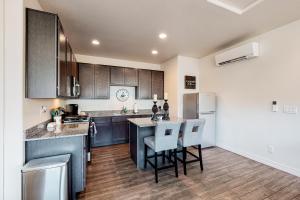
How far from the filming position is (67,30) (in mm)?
2855

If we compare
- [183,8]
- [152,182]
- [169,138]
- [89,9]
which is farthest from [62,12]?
[152,182]

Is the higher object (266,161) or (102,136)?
(102,136)

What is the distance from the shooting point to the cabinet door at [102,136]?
13.1 ft

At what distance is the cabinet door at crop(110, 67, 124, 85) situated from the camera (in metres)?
4.44

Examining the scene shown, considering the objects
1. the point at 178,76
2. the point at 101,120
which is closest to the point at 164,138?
the point at 101,120

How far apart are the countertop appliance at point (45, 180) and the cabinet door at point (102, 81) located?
112 inches

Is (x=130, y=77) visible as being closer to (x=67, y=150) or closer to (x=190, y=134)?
(x=190, y=134)

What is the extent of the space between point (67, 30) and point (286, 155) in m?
4.73

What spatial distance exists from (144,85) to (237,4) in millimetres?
3211

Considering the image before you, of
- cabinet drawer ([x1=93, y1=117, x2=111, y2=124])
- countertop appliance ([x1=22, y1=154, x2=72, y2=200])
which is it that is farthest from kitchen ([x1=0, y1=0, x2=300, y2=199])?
cabinet drawer ([x1=93, y1=117, x2=111, y2=124])

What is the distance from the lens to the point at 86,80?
4145 millimetres

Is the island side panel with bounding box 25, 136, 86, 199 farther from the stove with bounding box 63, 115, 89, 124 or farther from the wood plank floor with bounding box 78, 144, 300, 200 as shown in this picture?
the stove with bounding box 63, 115, 89, 124

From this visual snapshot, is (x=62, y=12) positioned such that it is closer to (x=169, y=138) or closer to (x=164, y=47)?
(x=164, y=47)

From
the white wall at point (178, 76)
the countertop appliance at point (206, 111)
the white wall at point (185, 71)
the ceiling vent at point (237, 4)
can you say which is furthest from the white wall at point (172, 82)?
the ceiling vent at point (237, 4)
